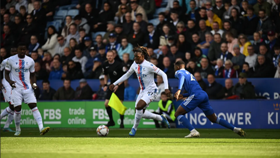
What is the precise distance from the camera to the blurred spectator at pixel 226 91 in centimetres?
1509

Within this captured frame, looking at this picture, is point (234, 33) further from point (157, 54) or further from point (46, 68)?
point (46, 68)

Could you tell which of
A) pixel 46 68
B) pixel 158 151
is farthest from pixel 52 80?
pixel 158 151

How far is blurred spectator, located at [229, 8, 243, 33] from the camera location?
1661cm

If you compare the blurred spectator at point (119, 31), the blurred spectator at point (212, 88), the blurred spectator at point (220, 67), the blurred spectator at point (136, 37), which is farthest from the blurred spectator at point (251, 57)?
the blurred spectator at point (119, 31)

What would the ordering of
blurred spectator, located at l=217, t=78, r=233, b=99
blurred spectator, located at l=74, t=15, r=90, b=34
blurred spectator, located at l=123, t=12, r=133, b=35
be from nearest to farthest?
blurred spectator, located at l=217, t=78, r=233, b=99 < blurred spectator, located at l=123, t=12, r=133, b=35 < blurred spectator, located at l=74, t=15, r=90, b=34

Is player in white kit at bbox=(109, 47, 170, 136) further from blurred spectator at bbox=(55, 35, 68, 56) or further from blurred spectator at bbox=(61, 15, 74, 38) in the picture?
blurred spectator at bbox=(61, 15, 74, 38)

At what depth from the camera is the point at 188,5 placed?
18.6m

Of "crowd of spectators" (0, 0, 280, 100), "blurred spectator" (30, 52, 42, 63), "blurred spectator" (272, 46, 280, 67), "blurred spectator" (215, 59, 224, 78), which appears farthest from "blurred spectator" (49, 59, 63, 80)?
"blurred spectator" (272, 46, 280, 67)

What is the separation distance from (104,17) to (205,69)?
608cm

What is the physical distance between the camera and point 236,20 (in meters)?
16.7

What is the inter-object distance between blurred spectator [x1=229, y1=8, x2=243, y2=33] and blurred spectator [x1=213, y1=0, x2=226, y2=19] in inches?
20.5

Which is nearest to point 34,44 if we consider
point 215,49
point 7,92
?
point 7,92

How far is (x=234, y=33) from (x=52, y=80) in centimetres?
745

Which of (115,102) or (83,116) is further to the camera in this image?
(83,116)
